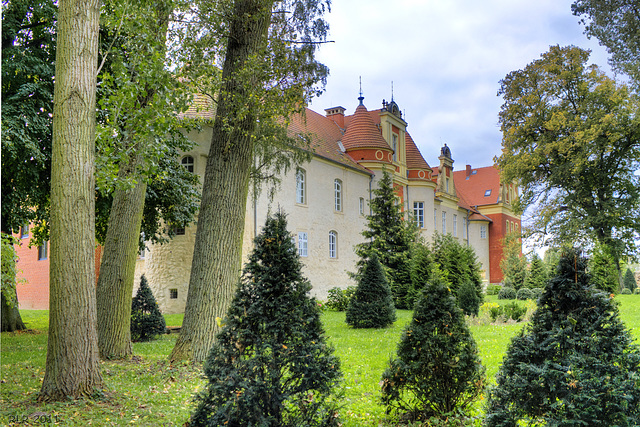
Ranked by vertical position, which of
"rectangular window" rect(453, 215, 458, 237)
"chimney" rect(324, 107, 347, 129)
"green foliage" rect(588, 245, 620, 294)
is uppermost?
"chimney" rect(324, 107, 347, 129)

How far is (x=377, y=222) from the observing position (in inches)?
850

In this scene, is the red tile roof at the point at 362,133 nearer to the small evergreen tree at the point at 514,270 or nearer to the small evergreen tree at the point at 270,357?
the small evergreen tree at the point at 514,270

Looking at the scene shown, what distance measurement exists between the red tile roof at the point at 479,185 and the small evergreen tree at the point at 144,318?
1568 inches

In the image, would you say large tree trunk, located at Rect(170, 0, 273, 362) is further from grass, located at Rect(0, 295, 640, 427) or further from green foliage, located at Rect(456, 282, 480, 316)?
green foliage, located at Rect(456, 282, 480, 316)

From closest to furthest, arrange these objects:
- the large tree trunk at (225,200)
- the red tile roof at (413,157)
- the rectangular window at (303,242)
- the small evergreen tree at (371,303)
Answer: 1. the large tree trunk at (225,200)
2. the small evergreen tree at (371,303)
3. the rectangular window at (303,242)
4. the red tile roof at (413,157)

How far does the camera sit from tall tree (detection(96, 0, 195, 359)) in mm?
7586

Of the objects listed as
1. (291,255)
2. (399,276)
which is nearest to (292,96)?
(291,255)

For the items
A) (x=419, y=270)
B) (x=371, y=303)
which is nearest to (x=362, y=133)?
(x=419, y=270)

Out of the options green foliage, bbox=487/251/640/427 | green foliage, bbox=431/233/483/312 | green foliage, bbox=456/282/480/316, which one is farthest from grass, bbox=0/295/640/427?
green foliage, bbox=431/233/483/312

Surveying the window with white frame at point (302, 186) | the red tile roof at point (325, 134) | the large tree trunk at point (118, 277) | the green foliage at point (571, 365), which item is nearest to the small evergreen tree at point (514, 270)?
the red tile roof at point (325, 134)

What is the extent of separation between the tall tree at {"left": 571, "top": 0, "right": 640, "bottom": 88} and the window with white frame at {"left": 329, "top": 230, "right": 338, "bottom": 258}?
1456cm

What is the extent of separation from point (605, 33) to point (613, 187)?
409 inches

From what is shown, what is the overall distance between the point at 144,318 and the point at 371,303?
6.10 metres

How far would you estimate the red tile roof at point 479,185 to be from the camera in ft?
164
